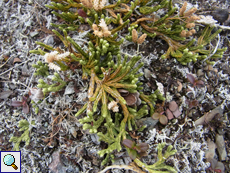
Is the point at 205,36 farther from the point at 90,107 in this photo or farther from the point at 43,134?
the point at 43,134

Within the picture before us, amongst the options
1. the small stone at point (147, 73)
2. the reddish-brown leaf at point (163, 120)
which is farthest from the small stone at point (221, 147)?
the small stone at point (147, 73)

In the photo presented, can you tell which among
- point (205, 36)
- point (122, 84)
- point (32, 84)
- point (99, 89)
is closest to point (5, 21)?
point (32, 84)

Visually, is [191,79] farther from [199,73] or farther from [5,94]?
[5,94]

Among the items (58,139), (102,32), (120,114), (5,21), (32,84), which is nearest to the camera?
(102,32)

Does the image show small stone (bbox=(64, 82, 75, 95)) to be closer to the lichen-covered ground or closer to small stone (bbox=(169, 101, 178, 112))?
the lichen-covered ground

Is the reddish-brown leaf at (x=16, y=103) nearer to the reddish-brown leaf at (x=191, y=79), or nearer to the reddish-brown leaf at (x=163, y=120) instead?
the reddish-brown leaf at (x=163, y=120)

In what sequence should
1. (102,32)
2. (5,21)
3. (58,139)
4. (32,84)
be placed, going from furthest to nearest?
1. (5,21)
2. (32,84)
3. (58,139)
4. (102,32)

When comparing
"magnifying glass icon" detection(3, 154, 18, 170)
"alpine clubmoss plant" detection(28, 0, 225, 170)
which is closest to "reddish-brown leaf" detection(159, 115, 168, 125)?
"alpine clubmoss plant" detection(28, 0, 225, 170)

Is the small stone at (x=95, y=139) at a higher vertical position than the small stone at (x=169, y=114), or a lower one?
lower
